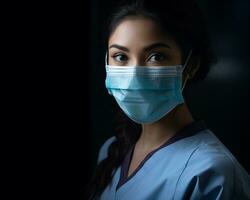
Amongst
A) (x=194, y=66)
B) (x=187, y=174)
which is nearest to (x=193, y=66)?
(x=194, y=66)

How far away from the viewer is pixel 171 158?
1018 mm

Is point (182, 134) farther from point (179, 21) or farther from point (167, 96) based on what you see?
point (179, 21)

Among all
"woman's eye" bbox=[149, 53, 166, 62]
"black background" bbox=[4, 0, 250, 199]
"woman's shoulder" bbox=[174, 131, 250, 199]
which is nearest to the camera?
"woman's shoulder" bbox=[174, 131, 250, 199]

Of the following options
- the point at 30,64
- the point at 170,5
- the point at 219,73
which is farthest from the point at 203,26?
the point at 30,64

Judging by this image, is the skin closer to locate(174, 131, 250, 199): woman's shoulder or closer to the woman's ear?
the woman's ear

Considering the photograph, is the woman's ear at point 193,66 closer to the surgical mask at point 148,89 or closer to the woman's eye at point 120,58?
the surgical mask at point 148,89

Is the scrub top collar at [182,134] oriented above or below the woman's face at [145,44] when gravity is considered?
below

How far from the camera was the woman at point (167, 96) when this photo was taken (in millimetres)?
917

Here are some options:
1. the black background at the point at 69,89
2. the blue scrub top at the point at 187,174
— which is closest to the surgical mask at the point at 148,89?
the blue scrub top at the point at 187,174

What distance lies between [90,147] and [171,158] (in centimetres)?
72

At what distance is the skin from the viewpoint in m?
0.97

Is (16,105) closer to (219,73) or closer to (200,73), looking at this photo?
(200,73)

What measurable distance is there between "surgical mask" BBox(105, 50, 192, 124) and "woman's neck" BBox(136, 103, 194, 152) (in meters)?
0.05

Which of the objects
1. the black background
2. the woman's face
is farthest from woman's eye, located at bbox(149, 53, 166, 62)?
the black background
